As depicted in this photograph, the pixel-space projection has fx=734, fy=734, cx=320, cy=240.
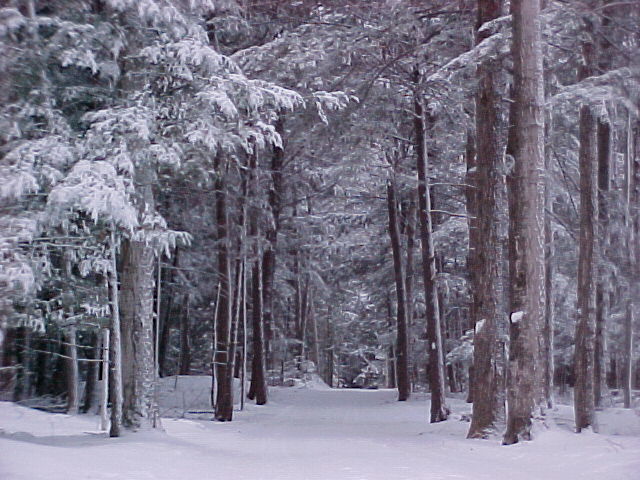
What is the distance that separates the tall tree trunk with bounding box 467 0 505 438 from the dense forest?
0.12 ft

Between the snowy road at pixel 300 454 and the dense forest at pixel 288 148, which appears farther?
the dense forest at pixel 288 148

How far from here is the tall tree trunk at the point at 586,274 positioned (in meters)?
13.7

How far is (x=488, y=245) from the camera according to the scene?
13.2 metres

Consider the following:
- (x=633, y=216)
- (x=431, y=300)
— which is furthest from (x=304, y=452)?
(x=633, y=216)

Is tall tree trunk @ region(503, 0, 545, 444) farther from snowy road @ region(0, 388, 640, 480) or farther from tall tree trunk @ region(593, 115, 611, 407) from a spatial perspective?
tall tree trunk @ region(593, 115, 611, 407)

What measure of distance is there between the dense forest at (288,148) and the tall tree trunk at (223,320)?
60 millimetres

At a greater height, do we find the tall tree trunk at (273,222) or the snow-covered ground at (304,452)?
the tall tree trunk at (273,222)

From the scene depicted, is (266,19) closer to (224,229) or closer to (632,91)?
(224,229)

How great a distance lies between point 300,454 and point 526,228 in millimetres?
4724

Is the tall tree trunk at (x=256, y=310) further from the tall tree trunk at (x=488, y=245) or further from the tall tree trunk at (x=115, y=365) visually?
the tall tree trunk at (x=115, y=365)

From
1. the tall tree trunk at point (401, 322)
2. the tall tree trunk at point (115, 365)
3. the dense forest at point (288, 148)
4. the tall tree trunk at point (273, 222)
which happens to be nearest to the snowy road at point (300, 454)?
the tall tree trunk at point (115, 365)

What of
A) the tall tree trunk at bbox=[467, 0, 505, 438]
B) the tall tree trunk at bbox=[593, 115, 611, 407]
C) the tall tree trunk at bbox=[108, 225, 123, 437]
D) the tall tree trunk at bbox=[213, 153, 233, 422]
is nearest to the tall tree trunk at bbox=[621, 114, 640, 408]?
the tall tree trunk at bbox=[593, 115, 611, 407]

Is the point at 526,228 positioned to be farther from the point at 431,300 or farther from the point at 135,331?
the point at 431,300

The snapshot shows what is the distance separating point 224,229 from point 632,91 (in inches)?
438
